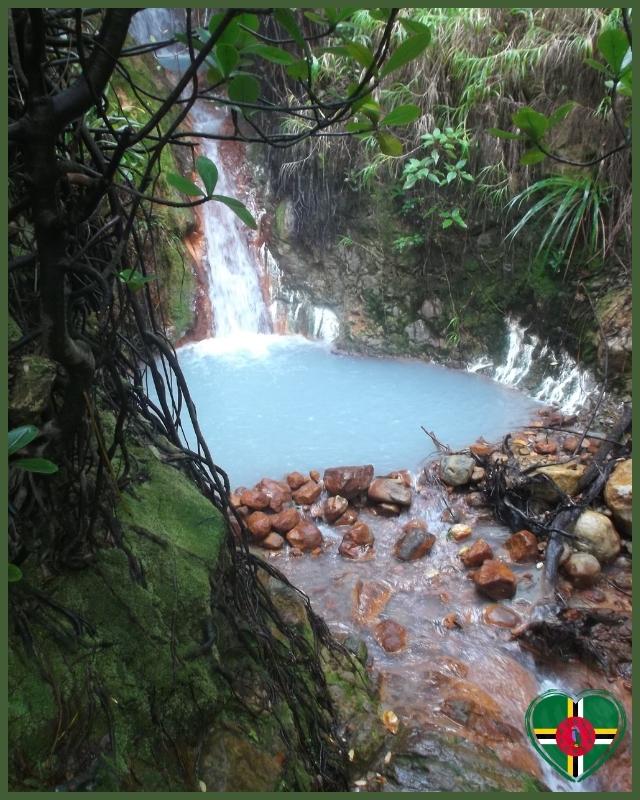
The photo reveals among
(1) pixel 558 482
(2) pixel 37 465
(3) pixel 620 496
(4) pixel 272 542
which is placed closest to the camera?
(2) pixel 37 465

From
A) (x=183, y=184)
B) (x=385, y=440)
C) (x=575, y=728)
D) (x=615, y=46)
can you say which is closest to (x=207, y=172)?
(x=183, y=184)

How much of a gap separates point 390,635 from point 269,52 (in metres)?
2.30

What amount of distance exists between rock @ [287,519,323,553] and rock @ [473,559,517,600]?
0.89m

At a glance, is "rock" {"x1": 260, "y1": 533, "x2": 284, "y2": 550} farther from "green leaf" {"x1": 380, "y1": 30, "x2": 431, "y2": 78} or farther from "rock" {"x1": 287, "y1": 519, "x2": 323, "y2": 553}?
"green leaf" {"x1": 380, "y1": 30, "x2": 431, "y2": 78}

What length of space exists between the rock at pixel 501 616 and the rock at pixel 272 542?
44.8 inches

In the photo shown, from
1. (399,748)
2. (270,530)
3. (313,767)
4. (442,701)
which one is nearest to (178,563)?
(313,767)

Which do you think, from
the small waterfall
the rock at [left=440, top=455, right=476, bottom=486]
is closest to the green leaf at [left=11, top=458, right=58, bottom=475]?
the rock at [left=440, top=455, right=476, bottom=486]

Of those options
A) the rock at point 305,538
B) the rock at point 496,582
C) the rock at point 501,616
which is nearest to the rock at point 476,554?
the rock at point 496,582

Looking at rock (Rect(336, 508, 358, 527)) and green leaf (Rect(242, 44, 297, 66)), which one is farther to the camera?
rock (Rect(336, 508, 358, 527))

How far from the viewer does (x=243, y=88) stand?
2.55 feet

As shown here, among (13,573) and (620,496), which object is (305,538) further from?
(13,573)

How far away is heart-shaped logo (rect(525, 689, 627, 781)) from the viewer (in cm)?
138

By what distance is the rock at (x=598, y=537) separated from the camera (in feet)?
8.79

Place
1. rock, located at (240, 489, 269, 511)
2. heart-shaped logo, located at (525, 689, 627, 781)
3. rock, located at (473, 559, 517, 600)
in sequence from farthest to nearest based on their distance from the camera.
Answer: rock, located at (240, 489, 269, 511)
rock, located at (473, 559, 517, 600)
heart-shaped logo, located at (525, 689, 627, 781)
